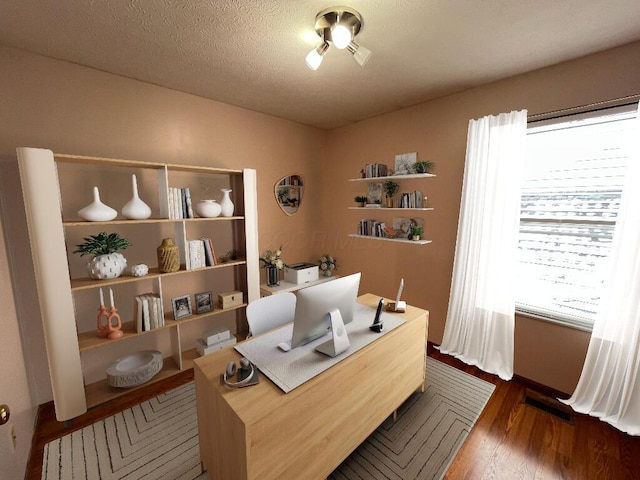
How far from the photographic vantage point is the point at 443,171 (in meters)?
2.71

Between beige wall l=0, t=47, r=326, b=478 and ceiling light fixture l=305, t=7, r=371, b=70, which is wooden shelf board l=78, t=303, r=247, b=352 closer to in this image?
beige wall l=0, t=47, r=326, b=478

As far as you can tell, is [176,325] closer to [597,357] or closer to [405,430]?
[405,430]

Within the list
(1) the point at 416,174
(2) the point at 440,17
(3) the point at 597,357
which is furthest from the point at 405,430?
(2) the point at 440,17

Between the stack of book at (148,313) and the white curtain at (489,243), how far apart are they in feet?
8.71

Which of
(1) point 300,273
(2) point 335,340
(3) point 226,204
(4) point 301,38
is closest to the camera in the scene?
(2) point 335,340

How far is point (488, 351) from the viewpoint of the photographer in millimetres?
2445

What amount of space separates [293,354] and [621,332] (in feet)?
7.24

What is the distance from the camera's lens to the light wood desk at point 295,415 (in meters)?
1.12

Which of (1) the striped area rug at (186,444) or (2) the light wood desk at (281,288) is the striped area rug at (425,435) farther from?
(2) the light wood desk at (281,288)

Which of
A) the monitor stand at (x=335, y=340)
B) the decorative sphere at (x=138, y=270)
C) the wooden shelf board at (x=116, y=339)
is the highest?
the decorative sphere at (x=138, y=270)

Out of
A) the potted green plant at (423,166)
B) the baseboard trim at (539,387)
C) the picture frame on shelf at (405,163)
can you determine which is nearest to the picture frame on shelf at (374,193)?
the picture frame on shelf at (405,163)

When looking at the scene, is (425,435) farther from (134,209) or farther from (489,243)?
(134,209)

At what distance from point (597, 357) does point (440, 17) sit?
2.46 metres

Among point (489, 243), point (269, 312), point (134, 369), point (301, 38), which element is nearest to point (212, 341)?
point (134, 369)
